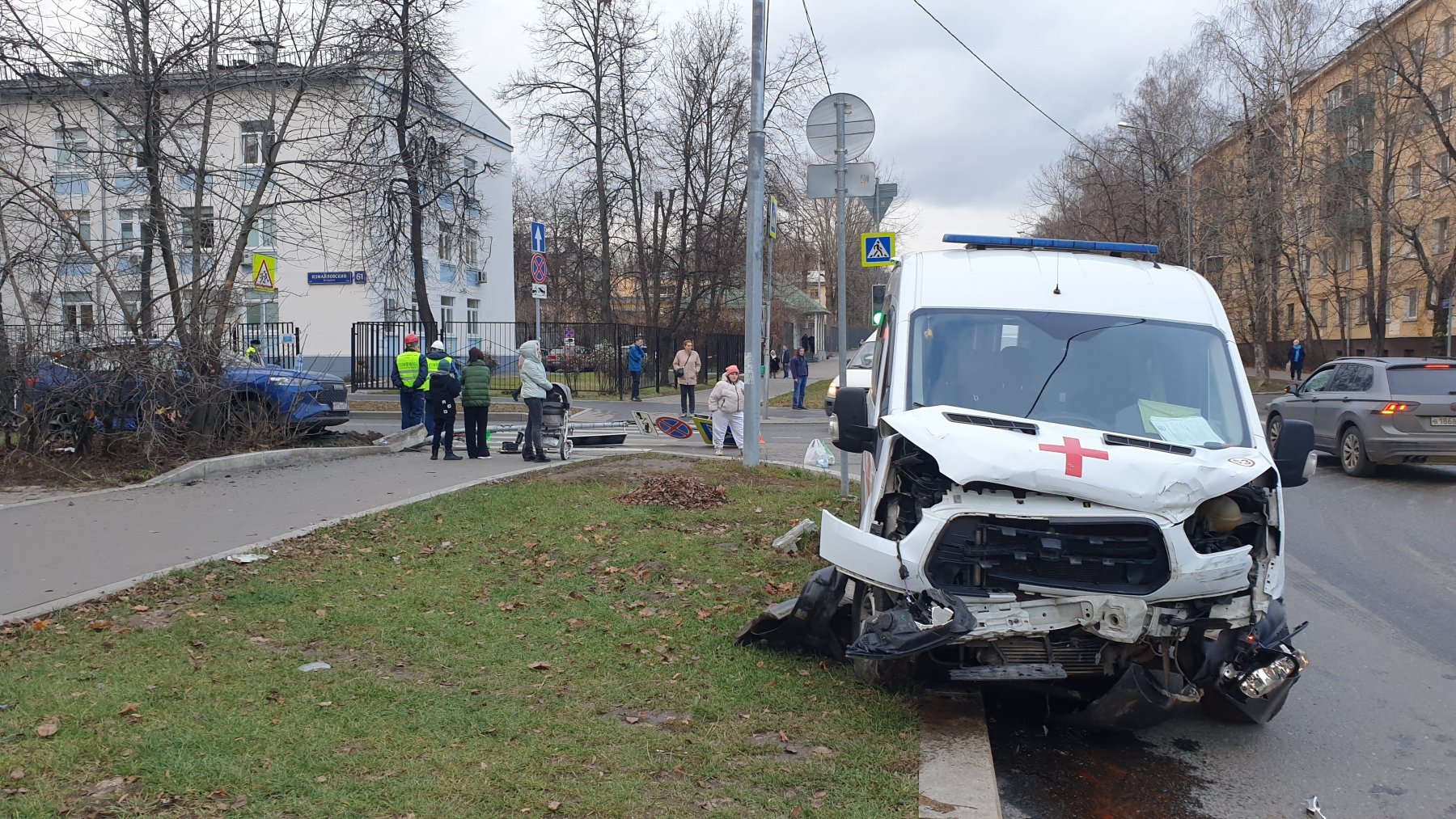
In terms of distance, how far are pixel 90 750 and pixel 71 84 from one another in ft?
39.2

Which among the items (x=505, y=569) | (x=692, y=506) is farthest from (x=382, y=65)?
(x=505, y=569)

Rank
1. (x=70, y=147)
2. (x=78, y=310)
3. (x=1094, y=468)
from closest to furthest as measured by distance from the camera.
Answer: (x=1094, y=468) → (x=78, y=310) → (x=70, y=147)

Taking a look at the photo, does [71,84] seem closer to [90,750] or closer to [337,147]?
[337,147]

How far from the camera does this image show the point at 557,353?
32844 millimetres

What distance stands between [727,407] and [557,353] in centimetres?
1737

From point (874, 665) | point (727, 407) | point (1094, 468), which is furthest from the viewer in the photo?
point (727, 407)

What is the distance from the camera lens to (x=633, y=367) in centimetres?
2936

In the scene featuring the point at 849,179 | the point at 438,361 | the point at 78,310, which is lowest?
the point at 438,361

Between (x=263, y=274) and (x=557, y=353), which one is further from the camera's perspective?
(x=557, y=353)

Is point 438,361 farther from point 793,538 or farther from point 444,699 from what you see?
point 444,699

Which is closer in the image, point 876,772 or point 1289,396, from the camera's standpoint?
point 876,772

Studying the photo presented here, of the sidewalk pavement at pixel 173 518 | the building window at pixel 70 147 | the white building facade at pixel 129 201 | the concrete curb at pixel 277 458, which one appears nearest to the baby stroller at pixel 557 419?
the sidewalk pavement at pixel 173 518

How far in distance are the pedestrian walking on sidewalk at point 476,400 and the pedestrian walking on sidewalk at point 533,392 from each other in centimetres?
54

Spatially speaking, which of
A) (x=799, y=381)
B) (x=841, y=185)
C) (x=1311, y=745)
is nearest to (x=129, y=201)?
(x=841, y=185)
